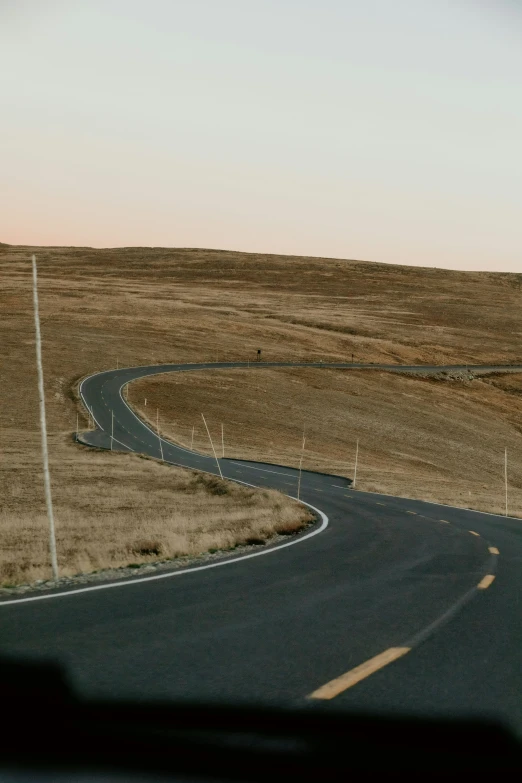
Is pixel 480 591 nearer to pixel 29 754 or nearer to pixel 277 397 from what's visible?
pixel 29 754

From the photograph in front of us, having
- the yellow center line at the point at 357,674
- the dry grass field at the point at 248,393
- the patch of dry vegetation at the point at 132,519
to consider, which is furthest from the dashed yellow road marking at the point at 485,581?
the dry grass field at the point at 248,393

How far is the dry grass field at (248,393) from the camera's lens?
89.0ft

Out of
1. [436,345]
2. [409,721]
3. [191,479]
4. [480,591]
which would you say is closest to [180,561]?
[480,591]

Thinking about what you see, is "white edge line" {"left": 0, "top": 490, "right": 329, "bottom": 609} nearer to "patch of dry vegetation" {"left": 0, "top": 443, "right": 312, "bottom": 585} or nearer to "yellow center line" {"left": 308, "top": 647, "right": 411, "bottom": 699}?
"patch of dry vegetation" {"left": 0, "top": 443, "right": 312, "bottom": 585}

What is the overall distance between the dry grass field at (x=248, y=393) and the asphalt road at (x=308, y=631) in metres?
2.73

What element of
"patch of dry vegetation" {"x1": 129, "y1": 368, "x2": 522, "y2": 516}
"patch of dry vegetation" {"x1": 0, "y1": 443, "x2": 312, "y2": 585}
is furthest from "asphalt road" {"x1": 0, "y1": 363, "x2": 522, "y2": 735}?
"patch of dry vegetation" {"x1": 129, "y1": 368, "x2": 522, "y2": 516}

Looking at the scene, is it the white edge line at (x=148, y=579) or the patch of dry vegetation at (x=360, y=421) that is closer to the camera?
the white edge line at (x=148, y=579)

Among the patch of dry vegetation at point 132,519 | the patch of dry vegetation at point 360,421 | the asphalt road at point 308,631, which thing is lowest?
the patch of dry vegetation at point 360,421

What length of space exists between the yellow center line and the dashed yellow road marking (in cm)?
400

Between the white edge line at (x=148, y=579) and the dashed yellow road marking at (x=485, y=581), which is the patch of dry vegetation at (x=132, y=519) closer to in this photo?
the white edge line at (x=148, y=579)


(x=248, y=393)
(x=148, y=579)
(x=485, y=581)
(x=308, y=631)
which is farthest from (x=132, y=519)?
(x=248, y=393)

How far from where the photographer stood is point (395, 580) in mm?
11859

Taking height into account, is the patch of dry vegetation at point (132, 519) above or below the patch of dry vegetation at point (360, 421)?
above

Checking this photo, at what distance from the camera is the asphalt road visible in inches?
255
